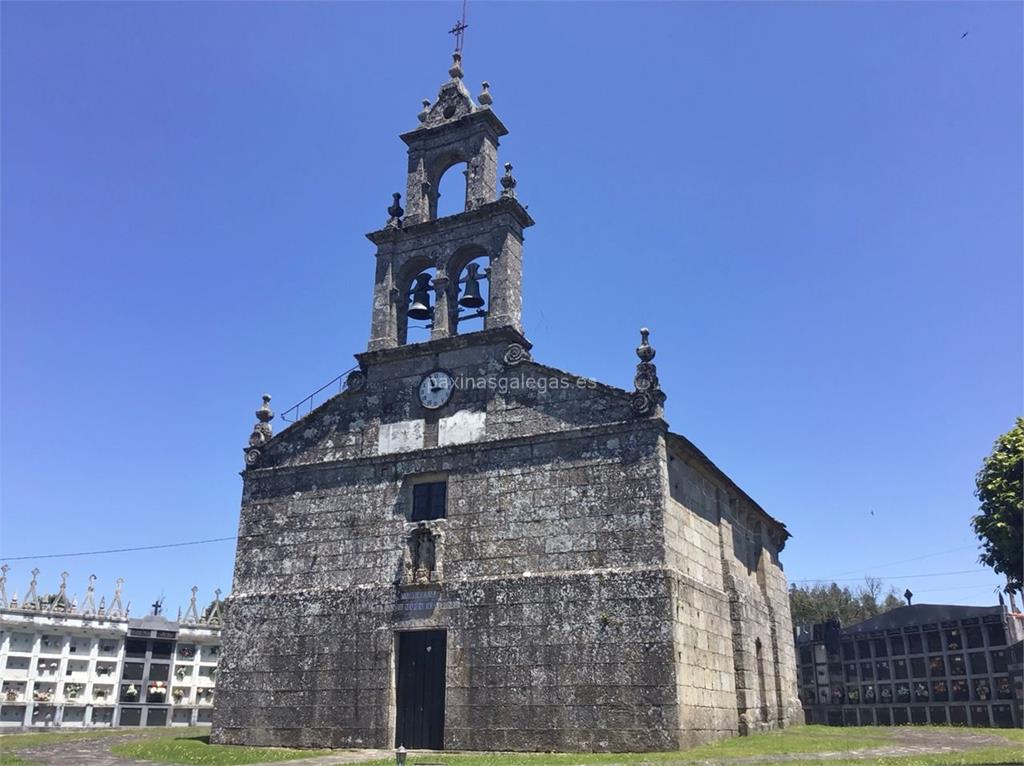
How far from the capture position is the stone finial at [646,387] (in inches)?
770

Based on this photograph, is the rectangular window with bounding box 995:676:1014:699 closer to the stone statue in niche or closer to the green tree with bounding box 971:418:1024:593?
the green tree with bounding box 971:418:1024:593

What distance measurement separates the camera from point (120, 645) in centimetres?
4900

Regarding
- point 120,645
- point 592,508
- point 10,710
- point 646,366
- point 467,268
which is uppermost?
point 467,268

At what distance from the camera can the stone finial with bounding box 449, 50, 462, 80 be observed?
26406mm

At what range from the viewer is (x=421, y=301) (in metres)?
24.2

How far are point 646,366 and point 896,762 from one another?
971cm

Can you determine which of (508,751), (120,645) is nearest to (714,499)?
(508,751)

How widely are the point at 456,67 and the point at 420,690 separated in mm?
18884

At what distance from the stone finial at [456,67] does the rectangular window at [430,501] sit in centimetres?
1335

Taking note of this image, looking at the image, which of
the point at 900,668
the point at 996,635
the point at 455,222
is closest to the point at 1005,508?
the point at 455,222

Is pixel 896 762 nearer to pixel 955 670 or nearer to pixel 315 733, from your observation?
pixel 315 733

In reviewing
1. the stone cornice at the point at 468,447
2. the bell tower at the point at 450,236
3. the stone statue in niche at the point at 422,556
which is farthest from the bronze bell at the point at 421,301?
the stone statue in niche at the point at 422,556

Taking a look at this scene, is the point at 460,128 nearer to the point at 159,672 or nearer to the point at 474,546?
the point at 474,546

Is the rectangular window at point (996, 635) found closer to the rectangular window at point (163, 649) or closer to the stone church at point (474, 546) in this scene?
the stone church at point (474, 546)
